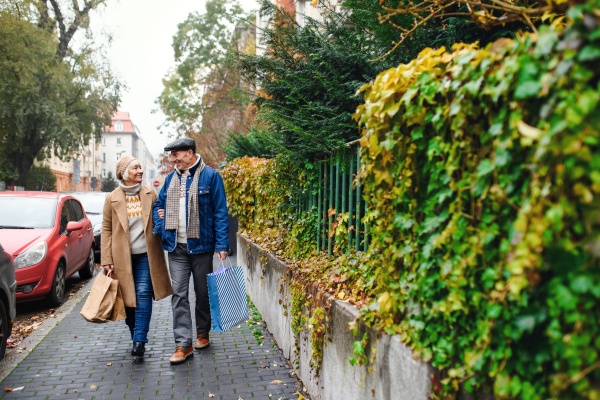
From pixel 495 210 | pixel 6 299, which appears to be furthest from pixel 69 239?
pixel 495 210

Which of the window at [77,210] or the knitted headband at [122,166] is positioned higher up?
the knitted headband at [122,166]

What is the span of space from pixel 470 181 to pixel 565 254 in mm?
575

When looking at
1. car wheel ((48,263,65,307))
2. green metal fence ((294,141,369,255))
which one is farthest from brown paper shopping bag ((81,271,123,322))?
car wheel ((48,263,65,307))

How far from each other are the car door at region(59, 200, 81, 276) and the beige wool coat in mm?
3066

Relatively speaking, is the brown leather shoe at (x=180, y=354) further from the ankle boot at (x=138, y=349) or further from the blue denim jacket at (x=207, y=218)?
the blue denim jacket at (x=207, y=218)

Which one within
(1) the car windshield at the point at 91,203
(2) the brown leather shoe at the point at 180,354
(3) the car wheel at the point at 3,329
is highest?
(1) the car windshield at the point at 91,203

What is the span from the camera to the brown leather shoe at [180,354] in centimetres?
457

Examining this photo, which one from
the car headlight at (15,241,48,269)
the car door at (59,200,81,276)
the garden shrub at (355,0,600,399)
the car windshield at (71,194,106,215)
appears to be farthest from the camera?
the car windshield at (71,194,106,215)

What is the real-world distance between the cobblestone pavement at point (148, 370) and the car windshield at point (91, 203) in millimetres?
6939

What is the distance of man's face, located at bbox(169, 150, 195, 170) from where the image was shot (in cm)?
483

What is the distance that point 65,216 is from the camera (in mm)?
8070

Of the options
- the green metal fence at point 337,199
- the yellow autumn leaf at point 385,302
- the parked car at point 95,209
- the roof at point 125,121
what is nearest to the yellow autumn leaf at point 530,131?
the yellow autumn leaf at point 385,302

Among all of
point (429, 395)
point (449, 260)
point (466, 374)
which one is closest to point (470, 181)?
point (449, 260)

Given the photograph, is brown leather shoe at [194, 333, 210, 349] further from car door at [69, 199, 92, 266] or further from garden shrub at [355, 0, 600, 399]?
car door at [69, 199, 92, 266]
